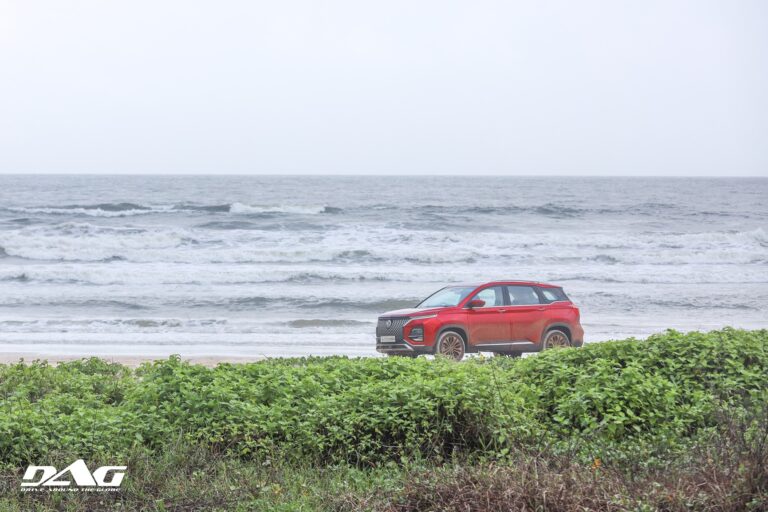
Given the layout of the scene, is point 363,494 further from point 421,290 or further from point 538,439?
point 421,290

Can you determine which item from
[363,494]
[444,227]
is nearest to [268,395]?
[363,494]

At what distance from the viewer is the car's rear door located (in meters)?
15.8

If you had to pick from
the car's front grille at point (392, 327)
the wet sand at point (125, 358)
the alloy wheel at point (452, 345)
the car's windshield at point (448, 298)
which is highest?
the car's windshield at point (448, 298)

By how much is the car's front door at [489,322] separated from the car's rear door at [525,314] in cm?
13

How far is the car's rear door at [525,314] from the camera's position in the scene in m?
15.8

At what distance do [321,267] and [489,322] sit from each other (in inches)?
792

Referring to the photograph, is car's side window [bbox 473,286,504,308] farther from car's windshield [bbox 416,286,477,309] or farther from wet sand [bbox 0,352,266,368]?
wet sand [bbox 0,352,266,368]

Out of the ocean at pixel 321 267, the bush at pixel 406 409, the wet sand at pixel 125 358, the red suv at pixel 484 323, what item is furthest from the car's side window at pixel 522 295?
the bush at pixel 406 409

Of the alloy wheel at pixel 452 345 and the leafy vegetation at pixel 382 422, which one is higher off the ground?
the leafy vegetation at pixel 382 422

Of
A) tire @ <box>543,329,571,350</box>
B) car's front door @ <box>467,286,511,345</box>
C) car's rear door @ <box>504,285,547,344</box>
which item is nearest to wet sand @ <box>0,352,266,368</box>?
car's front door @ <box>467,286,511,345</box>

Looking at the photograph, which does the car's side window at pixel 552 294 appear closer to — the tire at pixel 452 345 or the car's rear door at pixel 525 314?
the car's rear door at pixel 525 314

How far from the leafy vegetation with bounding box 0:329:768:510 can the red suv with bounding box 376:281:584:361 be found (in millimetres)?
5613

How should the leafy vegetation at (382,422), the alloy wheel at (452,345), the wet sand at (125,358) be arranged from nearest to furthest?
1. the leafy vegetation at (382,422)
2. the alloy wheel at (452,345)
3. the wet sand at (125,358)

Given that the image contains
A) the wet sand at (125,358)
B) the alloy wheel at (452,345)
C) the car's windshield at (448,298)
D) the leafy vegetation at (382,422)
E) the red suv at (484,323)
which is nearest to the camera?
the leafy vegetation at (382,422)
